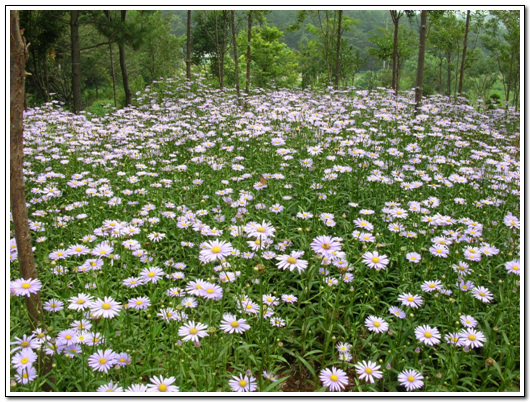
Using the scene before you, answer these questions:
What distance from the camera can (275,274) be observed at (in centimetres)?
288

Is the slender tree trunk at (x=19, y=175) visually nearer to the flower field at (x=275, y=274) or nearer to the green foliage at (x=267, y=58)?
the flower field at (x=275, y=274)

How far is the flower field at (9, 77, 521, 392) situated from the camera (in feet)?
5.90

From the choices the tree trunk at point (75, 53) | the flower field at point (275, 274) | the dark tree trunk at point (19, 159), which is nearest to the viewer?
the dark tree trunk at point (19, 159)

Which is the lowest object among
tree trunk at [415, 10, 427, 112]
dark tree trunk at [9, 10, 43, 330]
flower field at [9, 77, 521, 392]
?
flower field at [9, 77, 521, 392]

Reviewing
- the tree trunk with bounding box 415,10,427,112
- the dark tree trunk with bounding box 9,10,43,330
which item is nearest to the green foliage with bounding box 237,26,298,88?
the tree trunk with bounding box 415,10,427,112

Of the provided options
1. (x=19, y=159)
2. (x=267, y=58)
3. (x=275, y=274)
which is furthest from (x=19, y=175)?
(x=267, y=58)

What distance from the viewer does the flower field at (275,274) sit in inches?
70.9

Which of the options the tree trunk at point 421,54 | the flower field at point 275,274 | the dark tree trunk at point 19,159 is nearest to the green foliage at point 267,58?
the tree trunk at point 421,54

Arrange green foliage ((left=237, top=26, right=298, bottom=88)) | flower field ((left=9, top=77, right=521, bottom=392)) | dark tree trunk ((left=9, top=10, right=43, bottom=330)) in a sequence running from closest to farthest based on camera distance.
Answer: dark tree trunk ((left=9, top=10, right=43, bottom=330)), flower field ((left=9, top=77, right=521, bottom=392)), green foliage ((left=237, top=26, right=298, bottom=88))

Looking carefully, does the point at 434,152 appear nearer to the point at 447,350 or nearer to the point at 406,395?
the point at 447,350

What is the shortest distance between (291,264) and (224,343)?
0.64 m

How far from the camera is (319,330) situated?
239 centimetres

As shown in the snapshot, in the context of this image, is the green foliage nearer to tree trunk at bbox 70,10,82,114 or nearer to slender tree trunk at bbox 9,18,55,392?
tree trunk at bbox 70,10,82,114

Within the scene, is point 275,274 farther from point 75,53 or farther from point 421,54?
point 75,53
